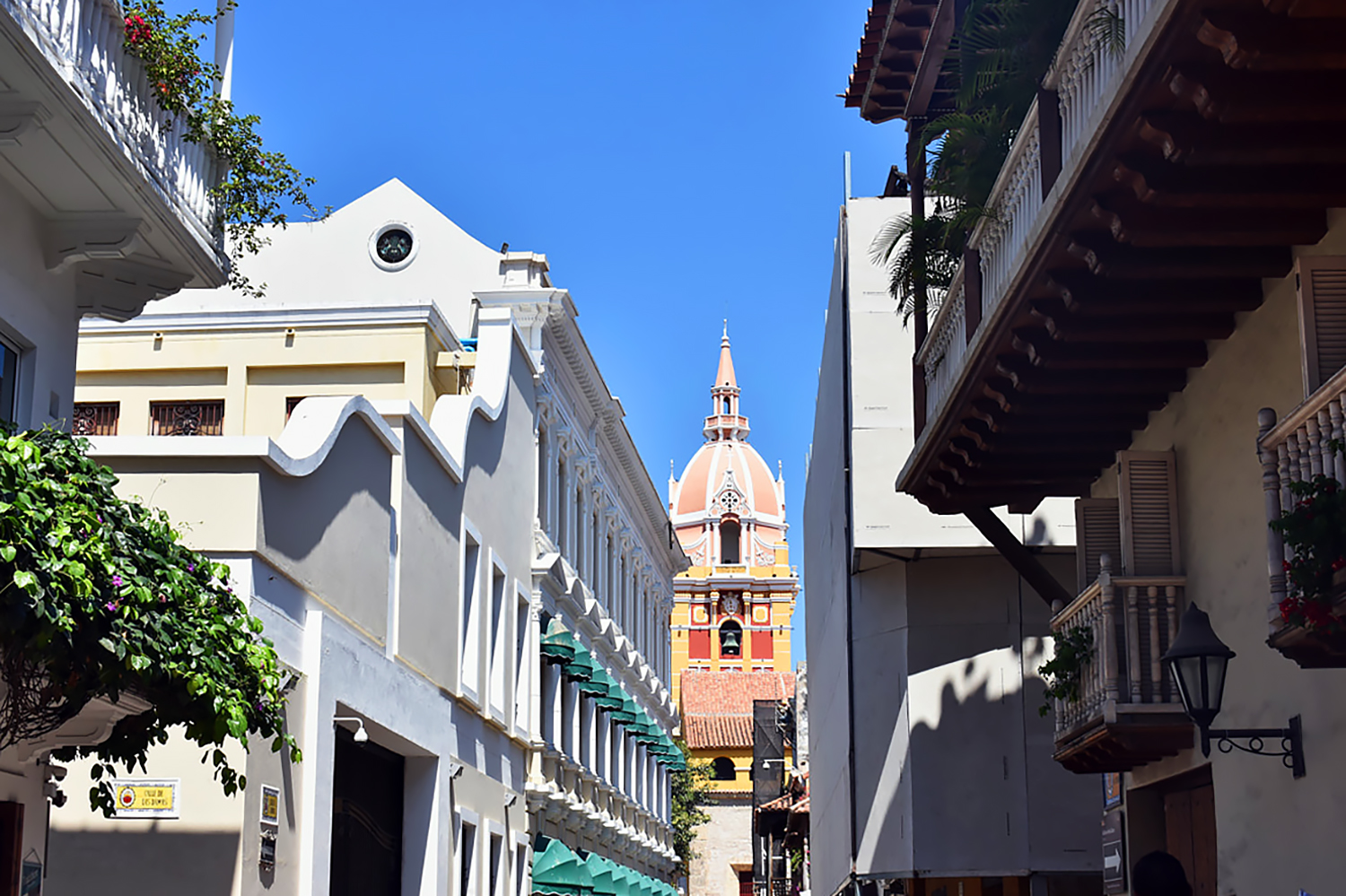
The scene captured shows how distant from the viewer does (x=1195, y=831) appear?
11953mm

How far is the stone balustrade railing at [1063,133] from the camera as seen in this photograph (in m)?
8.15

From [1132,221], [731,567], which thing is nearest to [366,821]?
[1132,221]

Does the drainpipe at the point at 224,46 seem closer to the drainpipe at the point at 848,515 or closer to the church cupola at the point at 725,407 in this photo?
the drainpipe at the point at 848,515

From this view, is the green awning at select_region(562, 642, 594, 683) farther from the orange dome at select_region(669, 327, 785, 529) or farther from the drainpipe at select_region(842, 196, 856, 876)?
the orange dome at select_region(669, 327, 785, 529)

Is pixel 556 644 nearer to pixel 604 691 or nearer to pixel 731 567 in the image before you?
pixel 604 691

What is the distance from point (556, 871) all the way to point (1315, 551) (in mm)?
19175

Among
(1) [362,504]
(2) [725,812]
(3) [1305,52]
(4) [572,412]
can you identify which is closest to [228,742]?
(1) [362,504]

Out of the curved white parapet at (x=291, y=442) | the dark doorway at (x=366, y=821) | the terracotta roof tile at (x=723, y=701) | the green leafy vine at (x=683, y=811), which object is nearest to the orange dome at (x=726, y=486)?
the terracotta roof tile at (x=723, y=701)

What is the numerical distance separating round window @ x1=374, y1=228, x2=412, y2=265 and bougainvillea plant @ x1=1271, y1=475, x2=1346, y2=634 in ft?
70.6

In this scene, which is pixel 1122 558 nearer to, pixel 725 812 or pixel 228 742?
pixel 228 742

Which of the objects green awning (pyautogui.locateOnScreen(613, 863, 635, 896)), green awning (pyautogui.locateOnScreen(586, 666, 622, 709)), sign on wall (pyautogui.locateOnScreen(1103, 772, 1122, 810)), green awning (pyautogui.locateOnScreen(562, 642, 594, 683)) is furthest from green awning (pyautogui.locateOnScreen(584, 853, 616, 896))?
sign on wall (pyautogui.locateOnScreen(1103, 772, 1122, 810))

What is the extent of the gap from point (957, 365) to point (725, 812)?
68660 millimetres

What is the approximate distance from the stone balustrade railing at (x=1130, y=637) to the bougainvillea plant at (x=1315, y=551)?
145 inches

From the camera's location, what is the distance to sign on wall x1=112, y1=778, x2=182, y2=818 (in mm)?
11516
